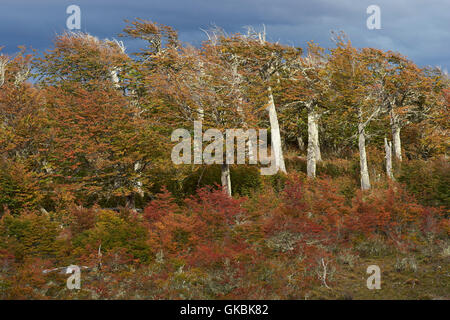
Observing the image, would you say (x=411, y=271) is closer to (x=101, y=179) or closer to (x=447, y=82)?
(x=101, y=179)

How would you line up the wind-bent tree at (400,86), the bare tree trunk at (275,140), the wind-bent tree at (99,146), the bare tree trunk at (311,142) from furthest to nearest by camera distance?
1. the wind-bent tree at (400,86)
2. the bare tree trunk at (311,142)
3. the bare tree trunk at (275,140)
4. the wind-bent tree at (99,146)

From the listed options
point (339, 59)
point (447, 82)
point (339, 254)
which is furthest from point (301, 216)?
point (447, 82)

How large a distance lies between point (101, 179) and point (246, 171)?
25.2 feet

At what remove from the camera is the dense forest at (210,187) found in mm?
9164

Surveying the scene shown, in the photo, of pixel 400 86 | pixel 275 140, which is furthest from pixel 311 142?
pixel 400 86

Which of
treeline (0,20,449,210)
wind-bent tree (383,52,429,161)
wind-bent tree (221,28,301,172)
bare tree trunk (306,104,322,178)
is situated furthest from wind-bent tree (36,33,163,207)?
wind-bent tree (383,52,429,161)

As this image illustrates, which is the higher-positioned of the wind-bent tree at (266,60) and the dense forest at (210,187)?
the wind-bent tree at (266,60)

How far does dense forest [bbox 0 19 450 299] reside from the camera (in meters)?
9.16

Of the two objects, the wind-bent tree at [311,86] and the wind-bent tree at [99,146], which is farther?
the wind-bent tree at [311,86]

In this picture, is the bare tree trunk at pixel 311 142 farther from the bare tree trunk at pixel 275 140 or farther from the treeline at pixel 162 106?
the bare tree trunk at pixel 275 140

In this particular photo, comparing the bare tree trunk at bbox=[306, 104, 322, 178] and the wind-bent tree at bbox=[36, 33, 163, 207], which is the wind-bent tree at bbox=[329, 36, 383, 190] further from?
the wind-bent tree at bbox=[36, 33, 163, 207]

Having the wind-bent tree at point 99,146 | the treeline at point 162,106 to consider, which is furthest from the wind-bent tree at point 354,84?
the wind-bent tree at point 99,146

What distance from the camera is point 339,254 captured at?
34.6 ft

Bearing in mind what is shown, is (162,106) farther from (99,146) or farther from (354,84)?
(354,84)
